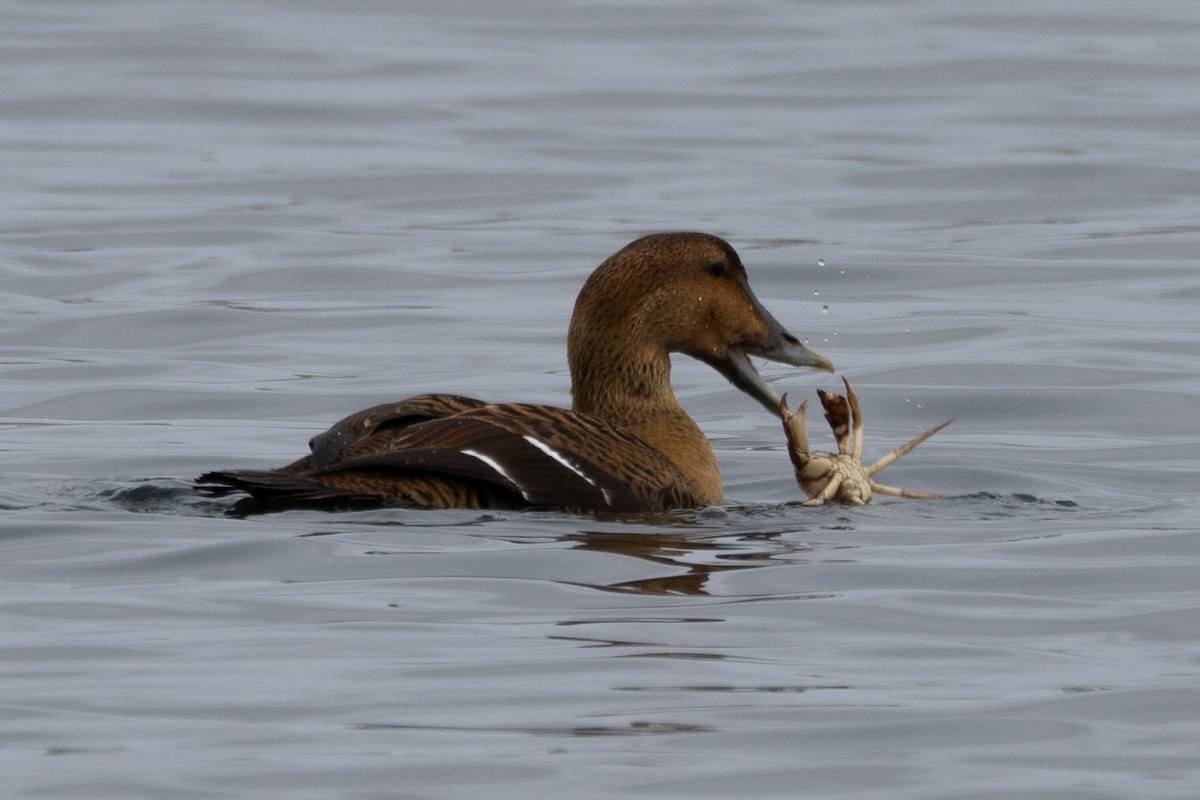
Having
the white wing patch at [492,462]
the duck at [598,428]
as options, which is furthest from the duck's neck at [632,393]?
the white wing patch at [492,462]

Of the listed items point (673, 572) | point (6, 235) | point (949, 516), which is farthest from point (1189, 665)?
point (6, 235)

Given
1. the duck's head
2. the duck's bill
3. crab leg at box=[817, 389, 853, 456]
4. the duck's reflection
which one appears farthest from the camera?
the duck's bill

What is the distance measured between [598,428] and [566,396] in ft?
12.2

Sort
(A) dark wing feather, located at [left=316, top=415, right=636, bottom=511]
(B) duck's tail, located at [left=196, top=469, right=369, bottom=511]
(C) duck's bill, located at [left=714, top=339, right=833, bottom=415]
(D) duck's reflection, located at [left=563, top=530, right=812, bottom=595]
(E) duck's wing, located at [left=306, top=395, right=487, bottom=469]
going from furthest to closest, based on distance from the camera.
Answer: (C) duck's bill, located at [left=714, top=339, right=833, bottom=415]
(E) duck's wing, located at [left=306, top=395, right=487, bottom=469]
(A) dark wing feather, located at [left=316, top=415, right=636, bottom=511]
(B) duck's tail, located at [left=196, top=469, right=369, bottom=511]
(D) duck's reflection, located at [left=563, top=530, right=812, bottom=595]

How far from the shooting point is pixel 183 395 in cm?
1296

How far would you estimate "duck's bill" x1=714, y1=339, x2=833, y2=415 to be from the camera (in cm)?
990

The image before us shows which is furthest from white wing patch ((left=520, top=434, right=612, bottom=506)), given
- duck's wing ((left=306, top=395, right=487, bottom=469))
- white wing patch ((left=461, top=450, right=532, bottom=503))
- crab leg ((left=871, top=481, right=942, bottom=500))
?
crab leg ((left=871, top=481, right=942, bottom=500))

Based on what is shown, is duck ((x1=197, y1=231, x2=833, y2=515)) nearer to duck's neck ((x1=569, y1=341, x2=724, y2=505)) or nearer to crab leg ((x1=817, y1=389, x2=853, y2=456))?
duck's neck ((x1=569, y1=341, x2=724, y2=505))

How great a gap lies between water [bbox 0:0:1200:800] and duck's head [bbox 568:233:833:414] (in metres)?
0.62

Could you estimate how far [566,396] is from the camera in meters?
13.0

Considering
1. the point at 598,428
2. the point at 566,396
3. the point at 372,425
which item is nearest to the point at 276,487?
the point at 372,425

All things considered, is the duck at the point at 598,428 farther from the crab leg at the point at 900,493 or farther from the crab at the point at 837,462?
the crab leg at the point at 900,493

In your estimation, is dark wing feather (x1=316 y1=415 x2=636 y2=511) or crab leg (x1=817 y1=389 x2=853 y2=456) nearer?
dark wing feather (x1=316 y1=415 x2=636 y2=511)

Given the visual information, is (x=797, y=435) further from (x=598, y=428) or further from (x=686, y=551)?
(x=686, y=551)
